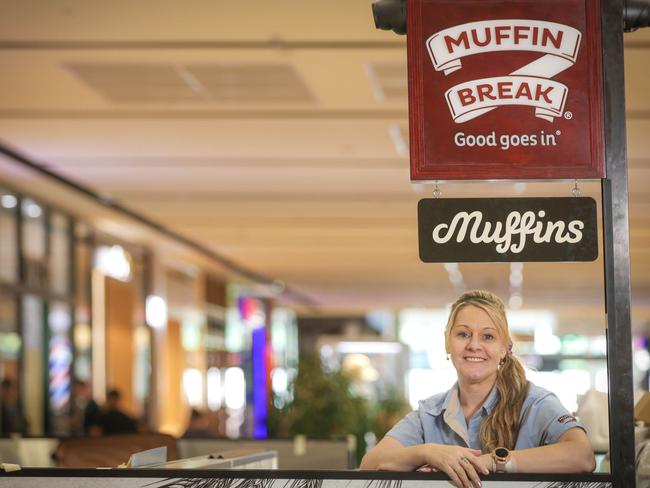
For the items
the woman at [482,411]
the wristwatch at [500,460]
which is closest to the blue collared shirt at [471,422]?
the woman at [482,411]

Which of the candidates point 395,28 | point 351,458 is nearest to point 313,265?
point 351,458

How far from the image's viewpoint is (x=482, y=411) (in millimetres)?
3102

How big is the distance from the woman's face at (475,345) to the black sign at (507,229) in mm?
174

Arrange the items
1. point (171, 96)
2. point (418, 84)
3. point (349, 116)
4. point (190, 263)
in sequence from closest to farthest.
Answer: point (418, 84) < point (171, 96) < point (349, 116) < point (190, 263)

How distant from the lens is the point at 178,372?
19.2 metres

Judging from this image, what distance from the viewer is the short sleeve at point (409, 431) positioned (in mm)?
3160

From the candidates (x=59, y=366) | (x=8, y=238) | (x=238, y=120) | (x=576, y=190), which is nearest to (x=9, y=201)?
(x=8, y=238)

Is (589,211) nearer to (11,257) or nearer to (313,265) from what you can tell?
(11,257)

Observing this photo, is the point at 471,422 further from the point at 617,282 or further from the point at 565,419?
the point at 617,282

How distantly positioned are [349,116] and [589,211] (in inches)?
220

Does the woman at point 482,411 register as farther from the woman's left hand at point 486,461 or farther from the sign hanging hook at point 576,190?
the sign hanging hook at point 576,190

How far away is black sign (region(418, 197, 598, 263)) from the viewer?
119 inches

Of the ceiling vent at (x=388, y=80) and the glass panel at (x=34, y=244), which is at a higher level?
the ceiling vent at (x=388, y=80)

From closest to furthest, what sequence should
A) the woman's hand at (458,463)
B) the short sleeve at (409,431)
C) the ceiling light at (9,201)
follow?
the woman's hand at (458,463), the short sleeve at (409,431), the ceiling light at (9,201)
